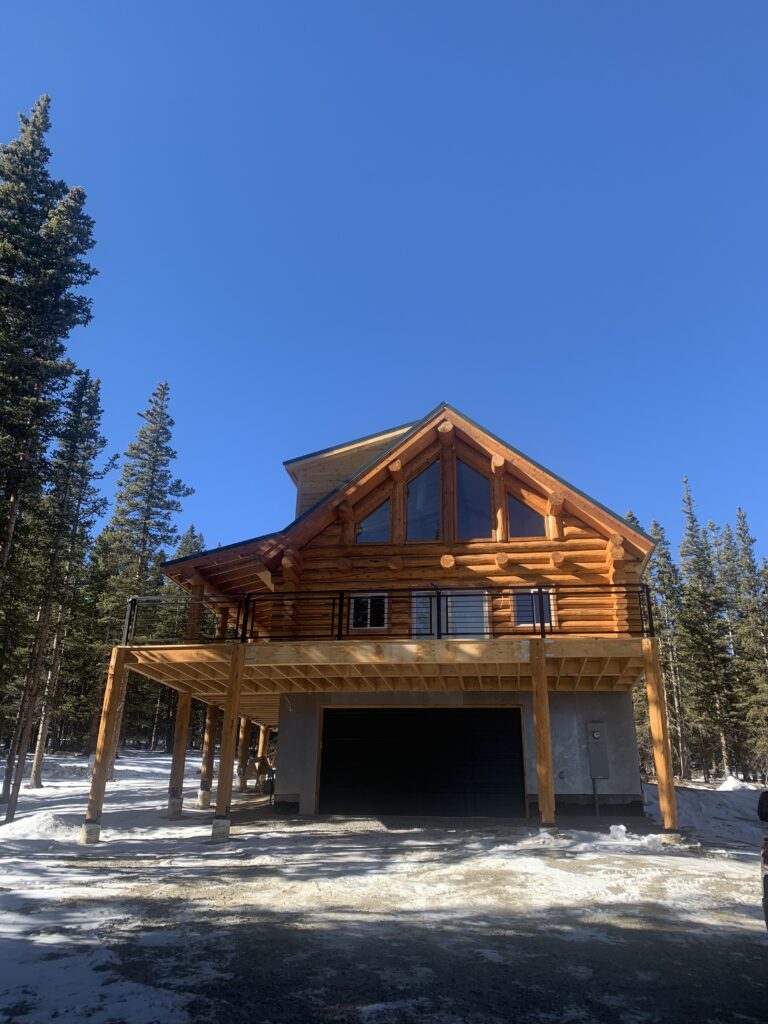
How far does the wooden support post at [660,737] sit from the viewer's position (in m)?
12.2

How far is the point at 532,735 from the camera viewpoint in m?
16.6

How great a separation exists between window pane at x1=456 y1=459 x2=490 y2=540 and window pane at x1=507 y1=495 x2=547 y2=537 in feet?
2.03

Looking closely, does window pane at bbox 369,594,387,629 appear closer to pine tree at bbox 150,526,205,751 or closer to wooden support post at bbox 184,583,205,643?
wooden support post at bbox 184,583,205,643

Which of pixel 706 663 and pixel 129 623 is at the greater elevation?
pixel 706 663

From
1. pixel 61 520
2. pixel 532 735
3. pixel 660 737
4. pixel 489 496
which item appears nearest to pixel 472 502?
pixel 489 496

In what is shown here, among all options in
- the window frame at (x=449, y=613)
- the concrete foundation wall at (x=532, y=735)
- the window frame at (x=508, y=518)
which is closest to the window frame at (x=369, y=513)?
the window frame at (x=449, y=613)

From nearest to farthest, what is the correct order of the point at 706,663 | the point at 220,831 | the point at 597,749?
1. the point at 220,831
2. the point at 597,749
3. the point at 706,663

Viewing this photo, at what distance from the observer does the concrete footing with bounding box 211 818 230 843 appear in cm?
1274

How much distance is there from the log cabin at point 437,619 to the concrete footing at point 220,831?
2654 millimetres

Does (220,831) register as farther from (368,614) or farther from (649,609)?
(649,609)

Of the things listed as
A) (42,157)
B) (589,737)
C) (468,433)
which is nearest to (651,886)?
(589,737)

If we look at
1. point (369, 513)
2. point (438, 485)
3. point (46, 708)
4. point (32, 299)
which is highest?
point (32, 299)

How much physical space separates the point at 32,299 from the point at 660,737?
71.5 feet

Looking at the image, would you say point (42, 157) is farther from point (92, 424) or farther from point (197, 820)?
point (197, 820)
